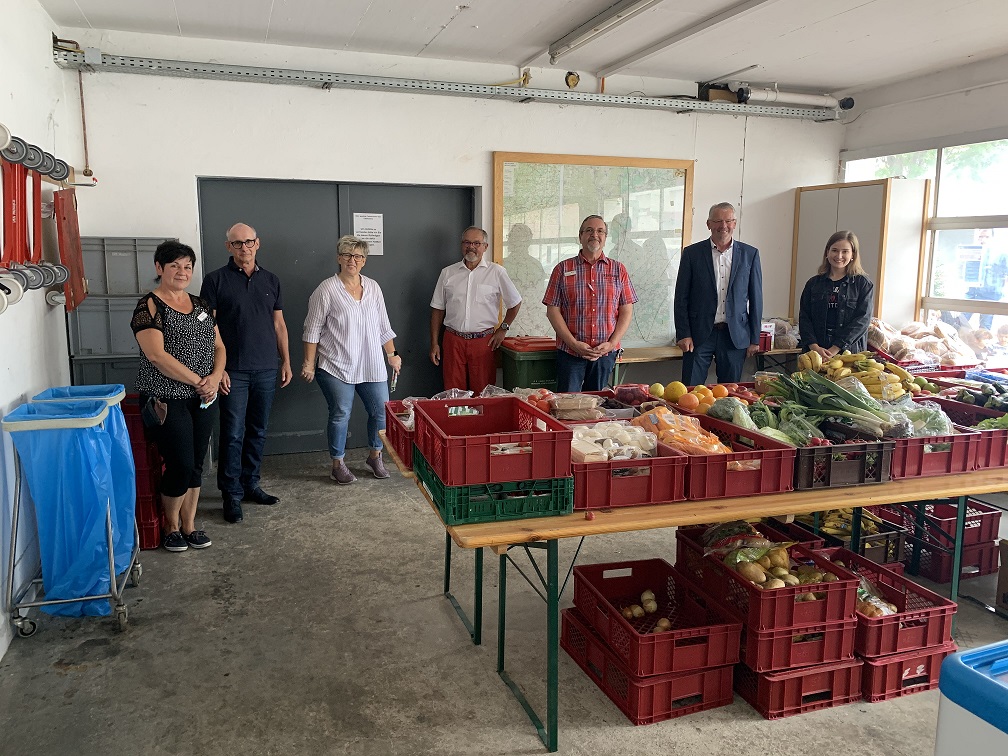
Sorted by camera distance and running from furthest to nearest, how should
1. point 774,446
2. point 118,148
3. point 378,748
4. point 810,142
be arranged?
1. point 810,142
2. point 118,148
3. point 774,446
4. point 378,748

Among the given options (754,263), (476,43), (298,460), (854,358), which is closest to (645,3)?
(476,43)

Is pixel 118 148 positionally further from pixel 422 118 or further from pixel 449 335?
pixel 449 335

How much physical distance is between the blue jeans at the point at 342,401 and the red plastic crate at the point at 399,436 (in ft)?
6.41

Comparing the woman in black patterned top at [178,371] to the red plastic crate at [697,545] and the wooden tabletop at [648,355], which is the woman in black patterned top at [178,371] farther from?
the wooden tabletop at [648,355]

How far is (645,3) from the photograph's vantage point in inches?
175

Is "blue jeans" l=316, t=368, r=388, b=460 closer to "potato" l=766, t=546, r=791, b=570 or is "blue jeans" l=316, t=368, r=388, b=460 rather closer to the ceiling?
the ceiling

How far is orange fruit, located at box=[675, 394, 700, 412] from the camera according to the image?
331 cm

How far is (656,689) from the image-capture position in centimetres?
271

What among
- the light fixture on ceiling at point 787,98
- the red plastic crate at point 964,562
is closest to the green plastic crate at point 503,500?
the red plastic crate at point 964,562

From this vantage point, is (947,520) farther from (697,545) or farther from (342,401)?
(342,401)

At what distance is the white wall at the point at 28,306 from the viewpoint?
10.9 ft

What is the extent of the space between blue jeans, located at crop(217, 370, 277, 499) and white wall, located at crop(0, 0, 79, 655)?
991mm

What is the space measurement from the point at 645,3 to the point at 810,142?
3534 millimetres

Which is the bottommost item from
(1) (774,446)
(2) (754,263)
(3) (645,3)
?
(1) (774,446)
